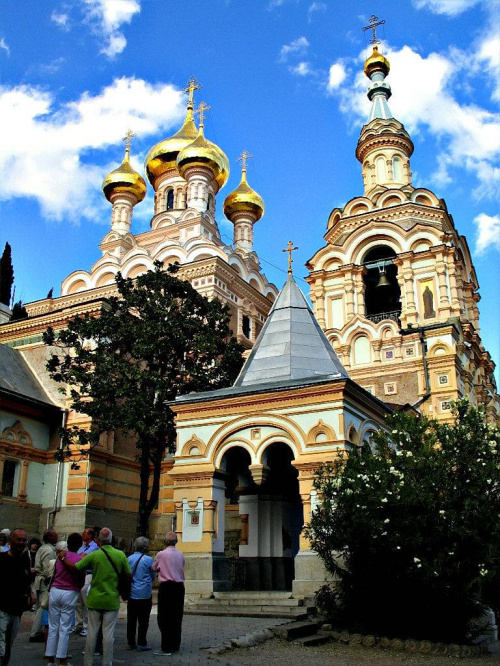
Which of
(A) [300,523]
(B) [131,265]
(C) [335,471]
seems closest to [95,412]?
(A) [300,523]

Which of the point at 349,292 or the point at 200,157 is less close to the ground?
the point at 200,157

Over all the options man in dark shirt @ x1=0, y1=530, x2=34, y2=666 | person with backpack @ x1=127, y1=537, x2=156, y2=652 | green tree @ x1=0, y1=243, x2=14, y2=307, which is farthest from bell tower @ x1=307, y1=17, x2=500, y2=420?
green tree @ x1=0, y1=243, x2=14, y2=307

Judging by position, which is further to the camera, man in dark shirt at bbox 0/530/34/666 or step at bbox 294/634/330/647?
step at bbox 294/634/330/647

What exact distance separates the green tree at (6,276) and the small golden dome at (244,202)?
1679 cm

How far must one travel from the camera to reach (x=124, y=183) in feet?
117

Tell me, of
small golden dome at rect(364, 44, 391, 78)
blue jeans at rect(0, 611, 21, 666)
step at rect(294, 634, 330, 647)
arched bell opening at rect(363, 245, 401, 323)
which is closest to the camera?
blue jeans at rect(0, 611, 21, 666)

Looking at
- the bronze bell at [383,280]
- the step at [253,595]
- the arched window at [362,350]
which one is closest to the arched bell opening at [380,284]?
the bronze bell at [383,280]

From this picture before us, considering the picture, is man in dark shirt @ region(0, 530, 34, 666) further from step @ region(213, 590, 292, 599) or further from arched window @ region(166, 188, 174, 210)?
arched window @ region(166, 188, 174, 210)

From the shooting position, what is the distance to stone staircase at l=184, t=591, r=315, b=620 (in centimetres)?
988

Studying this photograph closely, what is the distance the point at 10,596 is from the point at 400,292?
66.5 ft

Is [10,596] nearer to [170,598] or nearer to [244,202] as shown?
[170,598]

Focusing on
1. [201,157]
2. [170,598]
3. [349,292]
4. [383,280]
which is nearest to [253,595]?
[170,598]

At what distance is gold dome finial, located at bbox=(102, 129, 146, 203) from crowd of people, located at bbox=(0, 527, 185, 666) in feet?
96.3

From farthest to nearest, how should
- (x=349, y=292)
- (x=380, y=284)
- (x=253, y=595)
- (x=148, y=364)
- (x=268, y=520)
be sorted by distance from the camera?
(x=349, y=292) → (x=380, y=284) → (x=148, y=364) → (x=268, y=520) → (x=253, y=595)
